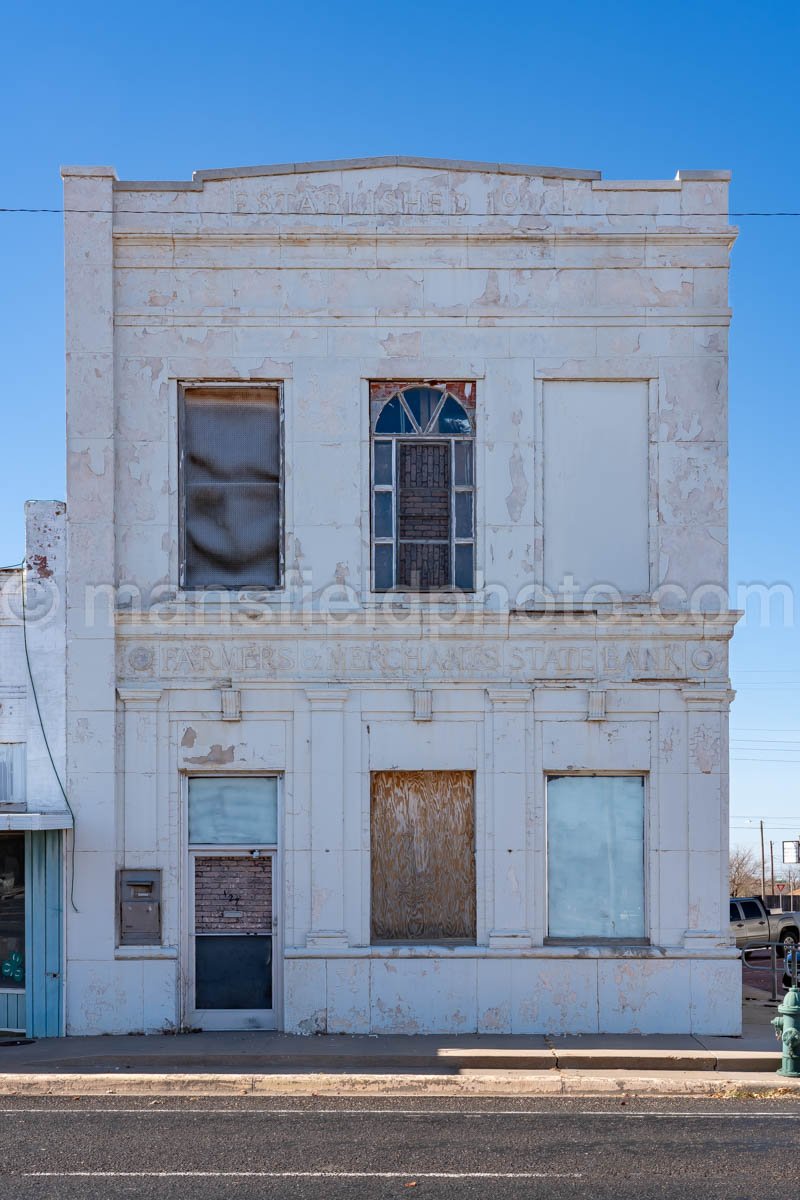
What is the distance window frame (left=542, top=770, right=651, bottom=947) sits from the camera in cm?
1390

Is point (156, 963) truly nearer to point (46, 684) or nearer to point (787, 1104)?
point (46, 684)

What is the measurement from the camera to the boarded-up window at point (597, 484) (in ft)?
46.6

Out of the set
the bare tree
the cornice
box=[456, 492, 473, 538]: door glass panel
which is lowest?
the bare tree

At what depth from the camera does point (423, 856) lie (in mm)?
14039

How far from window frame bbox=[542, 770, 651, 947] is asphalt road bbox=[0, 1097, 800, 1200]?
2665 mm

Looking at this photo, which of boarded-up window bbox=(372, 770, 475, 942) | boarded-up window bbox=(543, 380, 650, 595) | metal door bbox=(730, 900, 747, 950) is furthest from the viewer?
metal door bbox=(730, 900, 747, 950)

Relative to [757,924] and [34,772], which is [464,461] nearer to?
[34,772]

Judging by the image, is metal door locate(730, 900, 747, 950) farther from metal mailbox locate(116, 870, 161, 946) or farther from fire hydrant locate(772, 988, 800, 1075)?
metal mailbox locate(116, 870, 161, 946)

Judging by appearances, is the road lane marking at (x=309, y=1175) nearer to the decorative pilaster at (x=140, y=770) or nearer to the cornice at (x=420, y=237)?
the decorative pilaster at (x=140, y=770)

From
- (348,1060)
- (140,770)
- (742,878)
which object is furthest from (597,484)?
(742,878)

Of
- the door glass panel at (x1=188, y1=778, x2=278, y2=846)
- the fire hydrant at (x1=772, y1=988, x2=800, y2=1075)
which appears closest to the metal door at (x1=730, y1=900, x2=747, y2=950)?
the fire hydrant at (x1=772, y1=988, x2=800, y2=1075)

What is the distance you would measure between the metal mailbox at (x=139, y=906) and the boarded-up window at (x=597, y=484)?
5.35m

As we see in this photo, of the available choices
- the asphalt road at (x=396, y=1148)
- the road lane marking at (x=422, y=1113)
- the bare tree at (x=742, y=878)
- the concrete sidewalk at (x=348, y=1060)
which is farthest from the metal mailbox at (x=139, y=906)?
the bare tree at (x=742, y=878)

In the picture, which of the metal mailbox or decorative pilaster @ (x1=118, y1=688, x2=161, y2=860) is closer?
the metal mailbox
